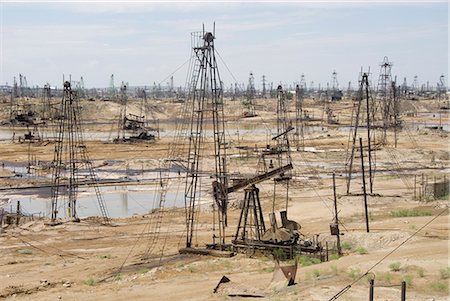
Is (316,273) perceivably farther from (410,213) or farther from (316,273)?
(410,213)

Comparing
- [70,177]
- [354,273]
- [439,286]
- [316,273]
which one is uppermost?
[70,177]

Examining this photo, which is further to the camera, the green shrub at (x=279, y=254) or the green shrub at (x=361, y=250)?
the green shrub at (x=279, y=254)

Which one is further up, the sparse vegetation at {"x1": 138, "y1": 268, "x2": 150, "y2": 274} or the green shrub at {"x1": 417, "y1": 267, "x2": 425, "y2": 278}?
the green shrub at {"x1": 417, "y1": 267, "x2": 425, "y2": 278}

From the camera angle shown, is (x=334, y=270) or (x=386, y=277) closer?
(x=386, y=277)

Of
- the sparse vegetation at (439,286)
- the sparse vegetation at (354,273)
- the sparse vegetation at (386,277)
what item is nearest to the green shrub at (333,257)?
the sparse vegetation at (354,273)

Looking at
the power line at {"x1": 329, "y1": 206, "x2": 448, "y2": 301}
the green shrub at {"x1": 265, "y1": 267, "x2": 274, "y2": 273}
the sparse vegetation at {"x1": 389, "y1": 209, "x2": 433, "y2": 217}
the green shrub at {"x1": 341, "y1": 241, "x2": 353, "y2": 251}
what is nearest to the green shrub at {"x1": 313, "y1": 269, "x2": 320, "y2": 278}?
the power line at {"x1": 329, "y1": 206, "x2": 448, "y2": 301}

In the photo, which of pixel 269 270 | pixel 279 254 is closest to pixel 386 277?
pixel 269 270

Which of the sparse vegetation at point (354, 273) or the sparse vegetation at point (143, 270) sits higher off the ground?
the sparse vegetation at point (354, 273)

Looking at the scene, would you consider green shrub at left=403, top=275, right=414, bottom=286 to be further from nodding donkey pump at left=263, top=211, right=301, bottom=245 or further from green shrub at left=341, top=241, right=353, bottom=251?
green shrub at left=341, top=241, right=353, bottom=251

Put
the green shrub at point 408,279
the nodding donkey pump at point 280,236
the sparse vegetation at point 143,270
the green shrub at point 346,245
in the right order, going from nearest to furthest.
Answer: the green shrub at point 408,279
the sparse vegetation at point 143,270
the nodding donkey pump at point 280,236
the green shrub at point 346,245

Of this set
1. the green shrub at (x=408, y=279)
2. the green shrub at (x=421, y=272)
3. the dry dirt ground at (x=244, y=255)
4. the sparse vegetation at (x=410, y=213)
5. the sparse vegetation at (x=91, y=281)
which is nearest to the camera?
the green shrub at (x=408, y=279)

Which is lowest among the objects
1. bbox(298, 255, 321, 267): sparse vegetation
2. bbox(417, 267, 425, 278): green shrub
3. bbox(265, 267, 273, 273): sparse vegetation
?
bbox(265, 267, 273, 273): sparse vegetation

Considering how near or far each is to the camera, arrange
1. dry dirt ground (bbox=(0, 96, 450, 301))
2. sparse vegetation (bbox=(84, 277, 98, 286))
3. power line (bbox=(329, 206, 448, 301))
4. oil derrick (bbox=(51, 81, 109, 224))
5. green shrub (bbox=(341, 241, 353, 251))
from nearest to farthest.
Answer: power line (bbox=(329, 206, 448, 301))
dry dirt ground (bbox=(0, 96, 450, 301))
sparse vegetation (bbox=(84, 277, 98, 286))
green shrub (bbox=(341, 241, 353, 251))
oil derrick (bbox=(51, 81, 109, 224))

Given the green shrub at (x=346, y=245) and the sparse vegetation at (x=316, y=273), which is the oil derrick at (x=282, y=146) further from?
the sparse vegetation at (x=316, y=273)
